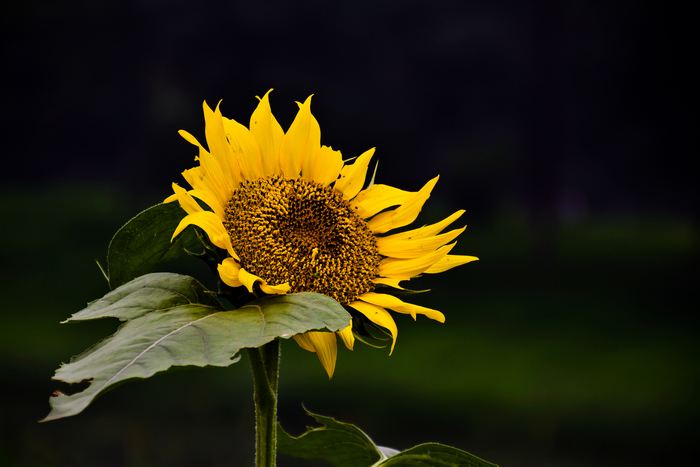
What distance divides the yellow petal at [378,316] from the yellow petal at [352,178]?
153mm

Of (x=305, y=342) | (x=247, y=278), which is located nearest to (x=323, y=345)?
(x=305, y=342)

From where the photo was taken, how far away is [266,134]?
667 millimetres

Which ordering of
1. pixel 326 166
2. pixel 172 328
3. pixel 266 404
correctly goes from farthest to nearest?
pixel 326 166, pixel 266 404, pixel 172 328

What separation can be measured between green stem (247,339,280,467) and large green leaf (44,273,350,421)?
7 cm

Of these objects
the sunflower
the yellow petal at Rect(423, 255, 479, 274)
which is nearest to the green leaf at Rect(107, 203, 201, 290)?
the sunflower

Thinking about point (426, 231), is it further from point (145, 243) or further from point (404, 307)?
point (145, 243)

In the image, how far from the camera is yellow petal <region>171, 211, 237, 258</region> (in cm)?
56

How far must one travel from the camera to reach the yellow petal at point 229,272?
0.56 m

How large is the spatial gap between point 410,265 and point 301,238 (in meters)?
0.12

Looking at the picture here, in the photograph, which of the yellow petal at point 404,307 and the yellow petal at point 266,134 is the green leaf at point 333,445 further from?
the yellow petal at point 266,134

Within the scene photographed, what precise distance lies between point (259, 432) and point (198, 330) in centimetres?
17

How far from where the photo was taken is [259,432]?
0.61 m

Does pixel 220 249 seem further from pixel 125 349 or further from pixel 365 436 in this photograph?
pixel 365 436

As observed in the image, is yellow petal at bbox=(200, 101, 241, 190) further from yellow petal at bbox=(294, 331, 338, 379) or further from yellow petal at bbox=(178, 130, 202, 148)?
yellow petal at bbox=(294, 331, 338, 379)
